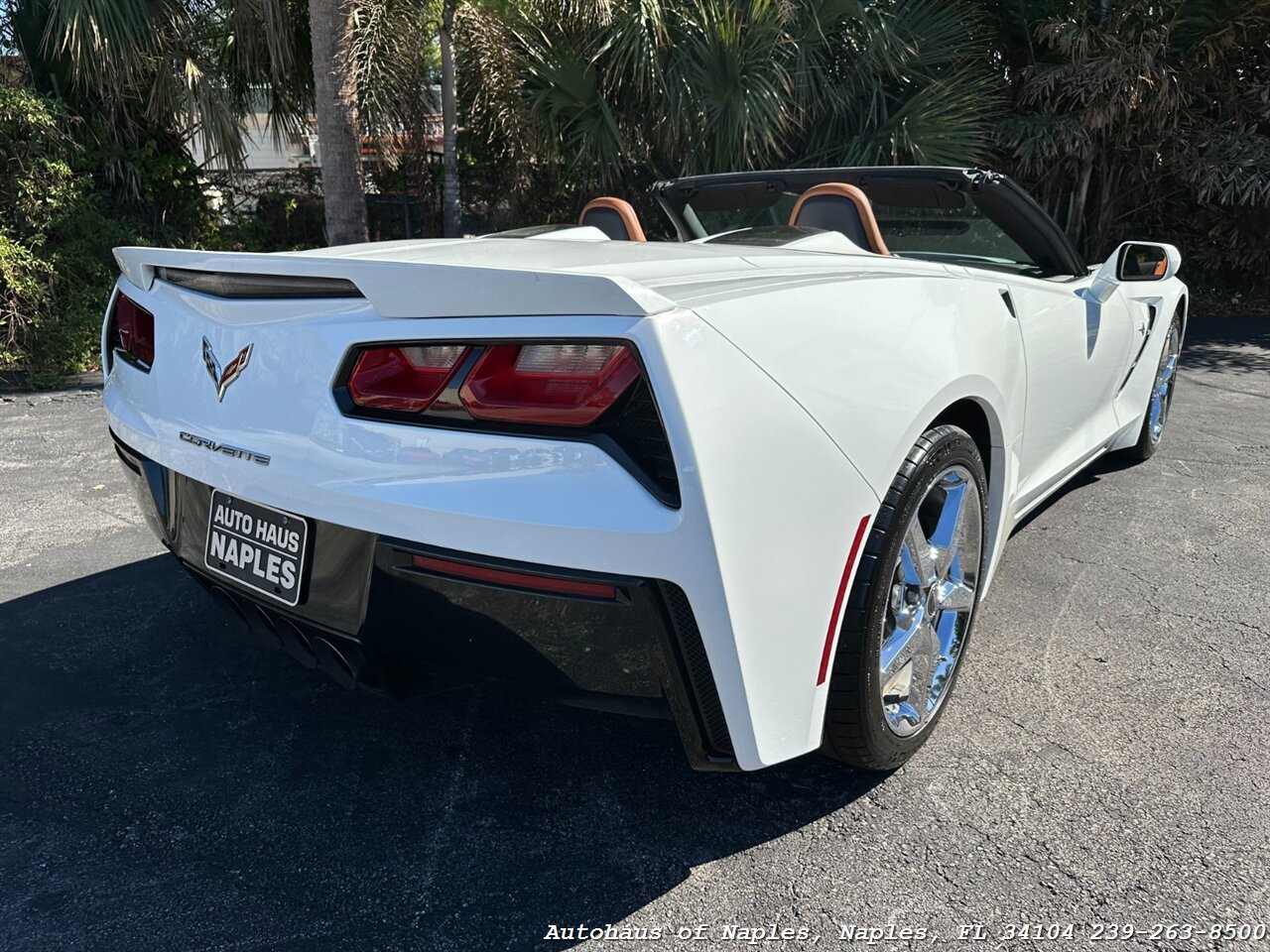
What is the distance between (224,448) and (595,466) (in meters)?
0.83

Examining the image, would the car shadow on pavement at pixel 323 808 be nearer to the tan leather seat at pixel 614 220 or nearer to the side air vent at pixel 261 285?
the side air vent at pixel 261 285

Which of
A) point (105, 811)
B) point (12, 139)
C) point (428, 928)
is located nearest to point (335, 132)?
point (12, 139)

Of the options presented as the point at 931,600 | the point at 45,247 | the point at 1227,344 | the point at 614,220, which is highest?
the point at 614,220

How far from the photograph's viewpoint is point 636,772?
2.22m

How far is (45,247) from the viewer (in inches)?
289

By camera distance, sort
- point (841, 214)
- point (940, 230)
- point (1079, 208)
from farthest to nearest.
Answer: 1. point (1079, 208)
2. point (940, 230)
3. point (841, 214)

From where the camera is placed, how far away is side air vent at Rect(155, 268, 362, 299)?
1785 mm

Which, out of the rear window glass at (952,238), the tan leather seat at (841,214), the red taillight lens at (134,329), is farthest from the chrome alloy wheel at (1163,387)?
the red taillight lens at (134,329)

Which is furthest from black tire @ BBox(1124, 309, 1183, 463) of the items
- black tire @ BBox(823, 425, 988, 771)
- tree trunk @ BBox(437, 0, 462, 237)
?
tree trunk @ BBox(437, 0, 462, 237)

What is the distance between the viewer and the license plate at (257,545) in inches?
72.4

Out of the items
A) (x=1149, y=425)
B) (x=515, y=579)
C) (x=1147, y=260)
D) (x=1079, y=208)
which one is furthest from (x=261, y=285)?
(x=1079, y=208)

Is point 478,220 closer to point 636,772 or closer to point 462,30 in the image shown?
point 462,30

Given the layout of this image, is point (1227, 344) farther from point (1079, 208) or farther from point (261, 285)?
point (261, 285)

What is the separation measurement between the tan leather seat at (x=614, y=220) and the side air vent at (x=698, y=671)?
1.93 m
